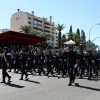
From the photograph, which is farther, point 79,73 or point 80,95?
point 79,73

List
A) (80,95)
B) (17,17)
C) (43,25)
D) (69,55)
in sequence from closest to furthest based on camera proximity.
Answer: (80,95) → (69,55) → (17,17) → (43,25)

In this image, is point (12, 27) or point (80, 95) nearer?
point (80, 95)

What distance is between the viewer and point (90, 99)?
23.5 ft

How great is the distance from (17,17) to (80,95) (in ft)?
314

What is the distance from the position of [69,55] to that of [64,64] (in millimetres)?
4304

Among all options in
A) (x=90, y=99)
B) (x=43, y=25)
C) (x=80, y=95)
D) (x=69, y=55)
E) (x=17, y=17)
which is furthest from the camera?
(x=43, y=25)

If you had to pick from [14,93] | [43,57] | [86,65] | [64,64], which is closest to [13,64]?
[43,57]

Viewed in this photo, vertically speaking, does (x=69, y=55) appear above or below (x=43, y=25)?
below

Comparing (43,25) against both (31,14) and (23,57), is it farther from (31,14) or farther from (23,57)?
(23,57)

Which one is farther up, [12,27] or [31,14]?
[31,14]

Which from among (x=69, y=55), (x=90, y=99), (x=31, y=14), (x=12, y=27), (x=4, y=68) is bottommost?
(x=90, y=99)

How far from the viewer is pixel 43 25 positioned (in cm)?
11469

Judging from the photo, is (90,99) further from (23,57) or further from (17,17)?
(17,17)

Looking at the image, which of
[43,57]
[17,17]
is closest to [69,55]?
[43,57]
